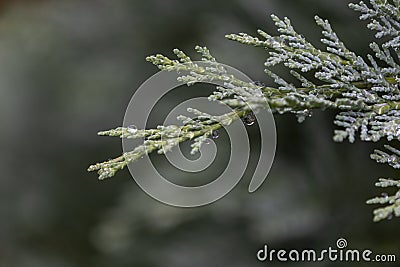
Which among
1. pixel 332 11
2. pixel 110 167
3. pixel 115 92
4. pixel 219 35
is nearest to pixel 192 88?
pixel 219 35

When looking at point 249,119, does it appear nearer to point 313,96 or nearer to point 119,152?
point 313,96

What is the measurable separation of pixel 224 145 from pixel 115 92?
64cm

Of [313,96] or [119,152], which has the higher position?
[119,152]

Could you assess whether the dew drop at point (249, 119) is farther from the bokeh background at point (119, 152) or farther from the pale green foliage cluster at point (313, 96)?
the bokeh background at point (119, 152)

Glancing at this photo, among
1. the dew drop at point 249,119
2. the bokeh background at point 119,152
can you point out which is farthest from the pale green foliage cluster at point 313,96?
the bokeh background at point 119,152

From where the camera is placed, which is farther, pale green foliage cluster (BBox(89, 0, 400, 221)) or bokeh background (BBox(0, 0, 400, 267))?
bokeh background (BBox(0, 0, 400, 267))

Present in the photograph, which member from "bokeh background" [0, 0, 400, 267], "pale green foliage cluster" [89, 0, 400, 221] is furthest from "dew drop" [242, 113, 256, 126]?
"bokeh background" [0, 0, 400, 267]

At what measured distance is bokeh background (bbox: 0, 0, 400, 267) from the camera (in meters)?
1.74

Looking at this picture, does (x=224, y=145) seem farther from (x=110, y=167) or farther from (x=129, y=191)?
(x=110, y=167)

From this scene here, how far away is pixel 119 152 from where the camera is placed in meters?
2.28

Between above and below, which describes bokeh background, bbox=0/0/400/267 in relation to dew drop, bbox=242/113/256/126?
above

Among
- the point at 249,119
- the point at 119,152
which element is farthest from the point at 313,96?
the point at 119,152

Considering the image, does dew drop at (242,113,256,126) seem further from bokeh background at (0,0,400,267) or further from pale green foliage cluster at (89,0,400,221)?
bokeh background at (0,0,400,267)

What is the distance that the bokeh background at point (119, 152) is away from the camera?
5.70 ft
